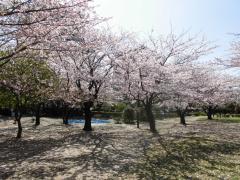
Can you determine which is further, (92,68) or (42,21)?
(92,68)

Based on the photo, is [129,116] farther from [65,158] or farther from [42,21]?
[42,21]

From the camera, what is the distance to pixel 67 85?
21703mm

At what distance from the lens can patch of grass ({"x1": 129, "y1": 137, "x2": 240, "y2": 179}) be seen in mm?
9211

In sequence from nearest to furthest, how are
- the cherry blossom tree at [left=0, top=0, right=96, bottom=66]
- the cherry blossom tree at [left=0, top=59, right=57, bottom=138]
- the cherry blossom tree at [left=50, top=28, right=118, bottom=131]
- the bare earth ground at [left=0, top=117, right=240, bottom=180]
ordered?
the cherry blossom tree at [left=0, top=0, right=96, bottom=66]
the bare earth ground at [left=0, top=117, right=240, bottom=180]
the cherry blossom tree at [left=0, top=59, right=57, bottom=138]
the cherry blossom tree at [left=50, top=28, right=118, bottom=131]

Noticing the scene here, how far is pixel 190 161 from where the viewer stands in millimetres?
11180

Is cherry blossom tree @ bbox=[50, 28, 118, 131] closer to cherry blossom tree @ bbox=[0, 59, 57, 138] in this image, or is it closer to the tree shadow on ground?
cherry blossom tree @ bbox=[0, 59, 57, 138]

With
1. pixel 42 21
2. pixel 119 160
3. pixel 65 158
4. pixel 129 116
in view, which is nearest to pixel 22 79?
pixel 65 158

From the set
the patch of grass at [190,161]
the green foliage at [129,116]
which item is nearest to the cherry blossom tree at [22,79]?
the patch of grass at [190,161]

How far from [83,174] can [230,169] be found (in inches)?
180

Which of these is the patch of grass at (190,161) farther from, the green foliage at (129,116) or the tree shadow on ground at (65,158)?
the green foliage at (129,116)

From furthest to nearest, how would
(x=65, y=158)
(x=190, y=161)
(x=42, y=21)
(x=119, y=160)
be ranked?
(x=65, y=158) < (x=119, y=160) < (x=190, y=161) < (x=42, y=21)

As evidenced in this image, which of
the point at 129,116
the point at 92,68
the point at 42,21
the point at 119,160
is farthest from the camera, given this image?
the point at 129,116

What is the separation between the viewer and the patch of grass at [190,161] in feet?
30.2

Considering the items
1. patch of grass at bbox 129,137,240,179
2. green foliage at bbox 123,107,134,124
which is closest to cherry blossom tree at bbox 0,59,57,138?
patch of grass at bbox 129,137,240,179
